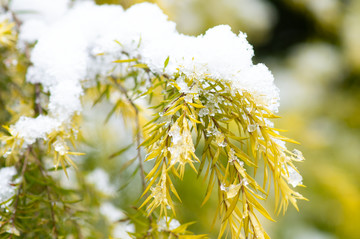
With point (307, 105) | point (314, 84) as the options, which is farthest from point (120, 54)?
point (314, 84)

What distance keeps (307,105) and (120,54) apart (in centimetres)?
217

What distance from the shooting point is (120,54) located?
455 millimetres

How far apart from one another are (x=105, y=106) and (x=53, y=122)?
23.3 inches

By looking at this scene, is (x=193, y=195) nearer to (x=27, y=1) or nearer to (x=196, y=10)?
(x=27, y=1)

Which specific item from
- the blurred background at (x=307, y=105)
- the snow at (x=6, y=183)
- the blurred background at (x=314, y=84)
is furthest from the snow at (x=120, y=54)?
the blurred background at (x=314, y=84)

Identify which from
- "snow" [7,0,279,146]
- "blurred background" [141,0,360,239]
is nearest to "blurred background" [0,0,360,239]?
"blurred background" [141,0,360,239]

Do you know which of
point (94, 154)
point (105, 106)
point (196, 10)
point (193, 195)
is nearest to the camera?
point (94, 154)

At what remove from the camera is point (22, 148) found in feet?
1.43

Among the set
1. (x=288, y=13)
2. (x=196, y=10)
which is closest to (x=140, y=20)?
(x=196, y=10)

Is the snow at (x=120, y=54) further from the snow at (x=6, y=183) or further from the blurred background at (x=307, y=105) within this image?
the blurred background at (x=307, y=105)

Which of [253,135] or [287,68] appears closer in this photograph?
[253,135]

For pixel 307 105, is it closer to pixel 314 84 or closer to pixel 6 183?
pixel 314 84

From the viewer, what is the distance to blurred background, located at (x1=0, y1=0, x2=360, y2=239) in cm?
112

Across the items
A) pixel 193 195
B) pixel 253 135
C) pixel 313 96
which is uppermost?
pixel 313 96
